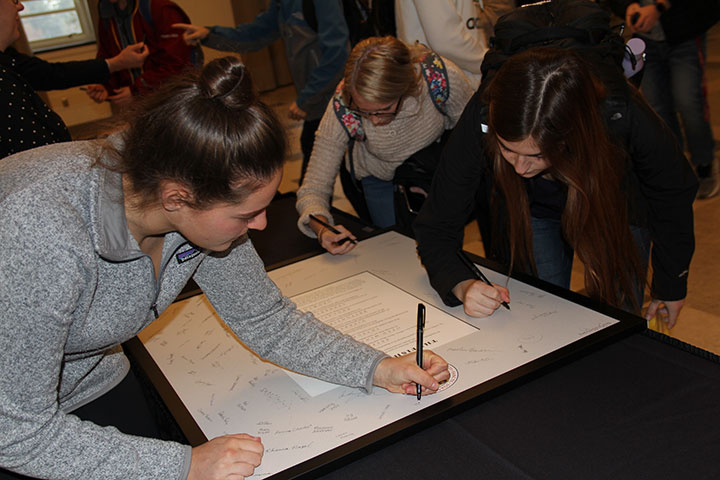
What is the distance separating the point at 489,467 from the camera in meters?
0.86

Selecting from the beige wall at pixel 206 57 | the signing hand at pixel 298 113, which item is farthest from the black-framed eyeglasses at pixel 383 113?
the beige wall at pixel 206 57

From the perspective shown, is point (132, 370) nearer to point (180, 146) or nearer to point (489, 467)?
point (180, 146)

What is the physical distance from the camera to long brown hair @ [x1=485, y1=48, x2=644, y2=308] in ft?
3.66

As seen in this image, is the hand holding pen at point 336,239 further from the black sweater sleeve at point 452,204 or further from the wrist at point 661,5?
the wrist at point 661,5

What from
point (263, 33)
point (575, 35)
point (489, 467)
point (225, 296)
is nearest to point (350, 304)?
point (225, 296)

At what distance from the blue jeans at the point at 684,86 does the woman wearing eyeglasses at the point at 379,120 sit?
145cm

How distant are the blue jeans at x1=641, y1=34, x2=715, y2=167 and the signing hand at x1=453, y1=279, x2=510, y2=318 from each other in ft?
6.56

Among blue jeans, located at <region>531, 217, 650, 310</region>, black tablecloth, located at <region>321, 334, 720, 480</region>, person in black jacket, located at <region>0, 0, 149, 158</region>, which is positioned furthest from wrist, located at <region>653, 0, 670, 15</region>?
person in black jacket, located at <region>0, 0, 149, 158</region>

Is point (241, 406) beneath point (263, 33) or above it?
beneath

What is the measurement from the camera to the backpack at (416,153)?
178cm

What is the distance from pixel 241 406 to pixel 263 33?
7.04ft

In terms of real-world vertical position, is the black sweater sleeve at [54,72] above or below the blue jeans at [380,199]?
above

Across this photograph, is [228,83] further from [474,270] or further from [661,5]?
[661,5]

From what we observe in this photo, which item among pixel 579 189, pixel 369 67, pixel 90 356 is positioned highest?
pixel 369 67
